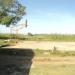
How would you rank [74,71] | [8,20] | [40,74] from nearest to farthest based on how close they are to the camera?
1. [40,74]
2. [74,71]
3. [8,20]

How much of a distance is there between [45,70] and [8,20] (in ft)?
92.7

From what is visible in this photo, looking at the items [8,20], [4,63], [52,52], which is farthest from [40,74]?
[8,20]

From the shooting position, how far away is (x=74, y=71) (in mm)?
12781

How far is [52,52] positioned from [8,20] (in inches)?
838

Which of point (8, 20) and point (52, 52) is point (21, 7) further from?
point (52, 52)

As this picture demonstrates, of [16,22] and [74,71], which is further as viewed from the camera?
[16,22]

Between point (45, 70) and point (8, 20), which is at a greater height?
point (8, 20)

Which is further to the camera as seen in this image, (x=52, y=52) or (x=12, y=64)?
(x=52, y=52)

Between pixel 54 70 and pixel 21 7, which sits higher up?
pixel 21 7

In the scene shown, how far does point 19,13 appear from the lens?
137ft

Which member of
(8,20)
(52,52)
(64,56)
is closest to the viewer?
(64,56)

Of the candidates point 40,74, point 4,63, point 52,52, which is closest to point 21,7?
point 52,52

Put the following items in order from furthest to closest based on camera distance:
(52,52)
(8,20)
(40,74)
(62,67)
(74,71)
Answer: (8,20), (52,52), (62,67), (74,71), (40,74)

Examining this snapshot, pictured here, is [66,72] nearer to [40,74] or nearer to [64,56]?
[40,74]
